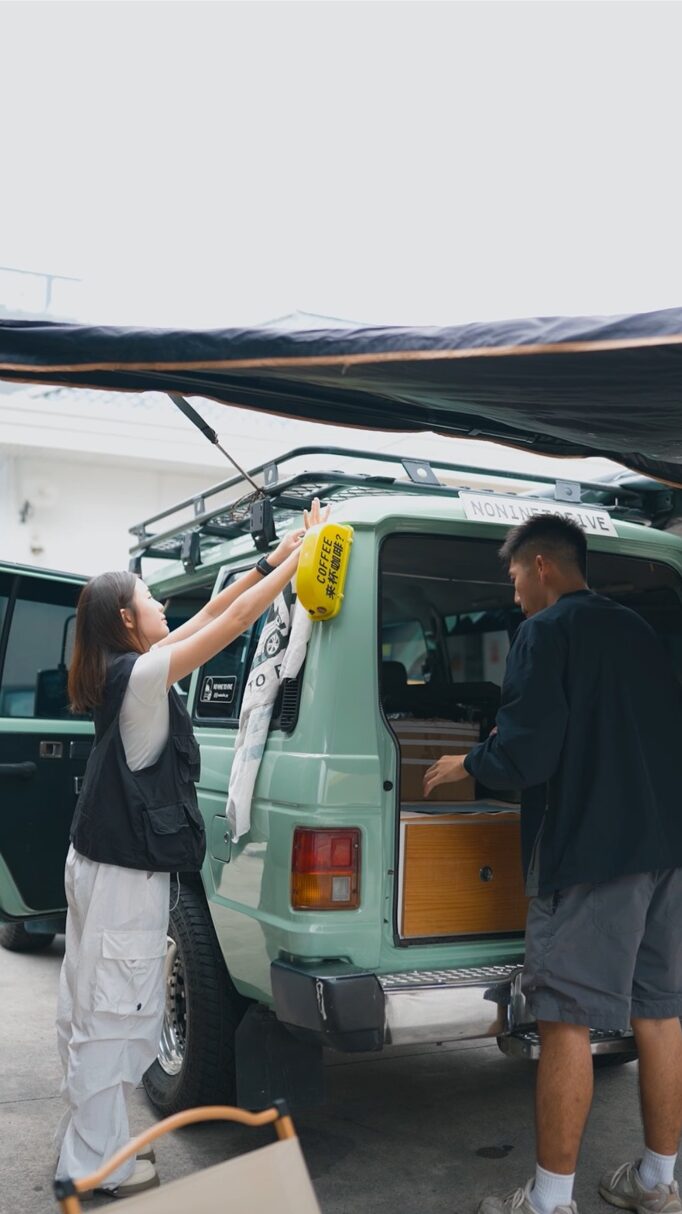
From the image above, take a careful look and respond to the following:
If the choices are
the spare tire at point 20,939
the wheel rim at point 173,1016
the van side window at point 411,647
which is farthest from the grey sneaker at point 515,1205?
the spare tire at point 20,939

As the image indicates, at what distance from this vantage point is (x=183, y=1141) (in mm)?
3881

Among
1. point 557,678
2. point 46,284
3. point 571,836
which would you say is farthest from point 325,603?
point 46,284

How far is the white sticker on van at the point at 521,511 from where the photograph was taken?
3688 millimetres

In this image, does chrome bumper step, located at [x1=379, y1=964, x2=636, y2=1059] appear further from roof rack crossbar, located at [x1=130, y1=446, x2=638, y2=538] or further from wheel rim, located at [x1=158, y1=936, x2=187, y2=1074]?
roof rack crossbar, located at [x1=130, y1=446, x2=638, y2=538]

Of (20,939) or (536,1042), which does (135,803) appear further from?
(20,939)

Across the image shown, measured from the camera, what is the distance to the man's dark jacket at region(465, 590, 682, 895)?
10.4 ft

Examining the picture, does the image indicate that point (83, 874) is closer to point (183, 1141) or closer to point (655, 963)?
point (183, 1141)

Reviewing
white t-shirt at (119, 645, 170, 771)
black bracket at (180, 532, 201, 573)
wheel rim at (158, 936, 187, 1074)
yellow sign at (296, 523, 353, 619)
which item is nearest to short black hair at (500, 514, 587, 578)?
yellow sign at (296, 523, 353, 619)

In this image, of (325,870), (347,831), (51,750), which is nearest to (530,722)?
(347,831)

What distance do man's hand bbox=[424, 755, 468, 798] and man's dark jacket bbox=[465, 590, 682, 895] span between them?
4.2 inches

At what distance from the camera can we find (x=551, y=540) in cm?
354

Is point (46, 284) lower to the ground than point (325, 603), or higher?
higher

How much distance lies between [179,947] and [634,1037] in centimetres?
158

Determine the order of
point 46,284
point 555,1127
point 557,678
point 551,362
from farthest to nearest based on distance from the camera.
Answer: point 46,284, point 557,678, point 555,1127, point 551,362
